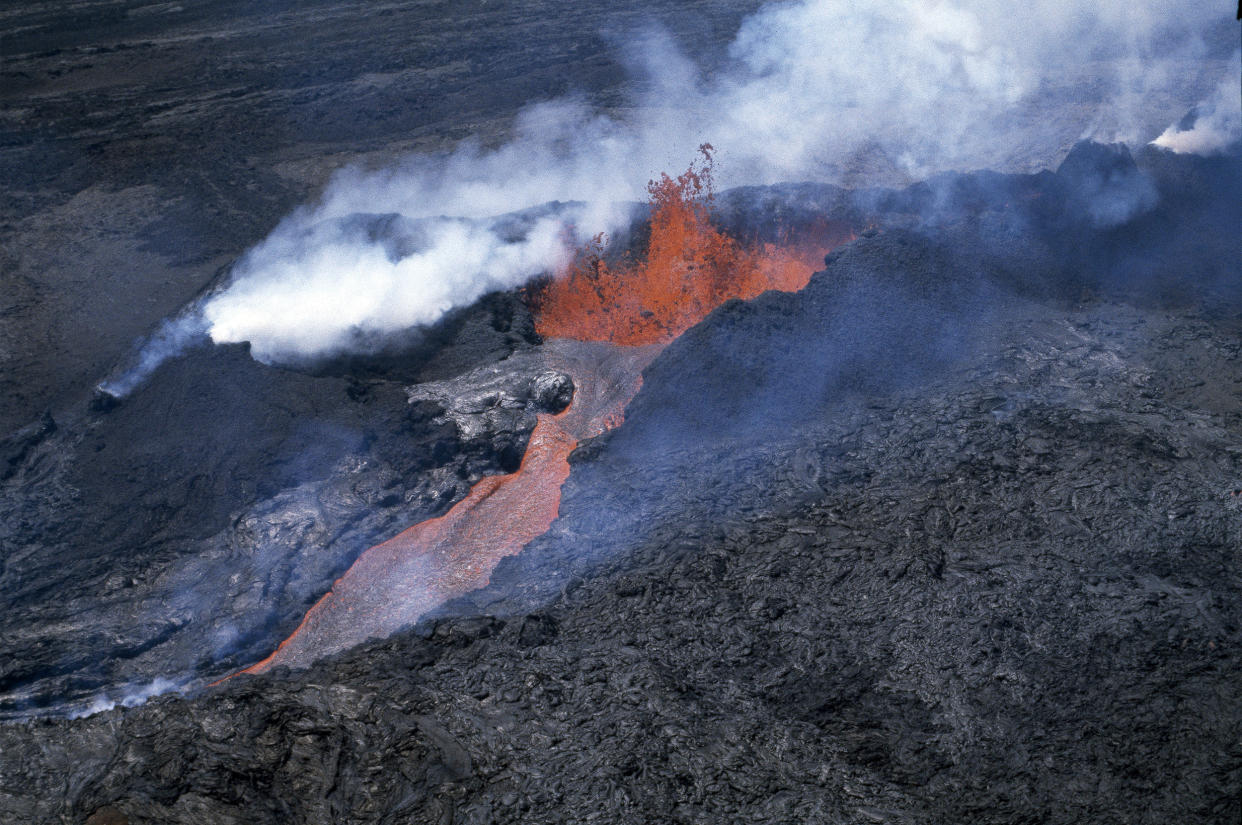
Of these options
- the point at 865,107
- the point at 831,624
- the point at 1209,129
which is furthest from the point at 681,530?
the point at 865,107

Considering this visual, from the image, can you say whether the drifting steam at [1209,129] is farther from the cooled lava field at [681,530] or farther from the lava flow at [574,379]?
the lava flow at [574,379]

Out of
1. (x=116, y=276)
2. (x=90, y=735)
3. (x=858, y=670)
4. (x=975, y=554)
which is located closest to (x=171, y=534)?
(x=90, y=735)

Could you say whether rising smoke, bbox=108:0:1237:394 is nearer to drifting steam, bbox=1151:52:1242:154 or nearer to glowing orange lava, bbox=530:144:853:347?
drifting steam, bbox=1151:52:1242:154

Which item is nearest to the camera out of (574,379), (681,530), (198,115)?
(681,530)

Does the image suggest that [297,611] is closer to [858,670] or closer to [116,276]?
[858,670]

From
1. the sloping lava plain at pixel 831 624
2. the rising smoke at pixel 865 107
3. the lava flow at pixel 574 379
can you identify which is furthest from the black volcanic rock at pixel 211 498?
the rising smoke at pixel 865 107

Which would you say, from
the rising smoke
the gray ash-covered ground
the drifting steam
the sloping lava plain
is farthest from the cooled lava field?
the rising smoke

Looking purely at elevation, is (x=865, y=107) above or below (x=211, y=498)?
above

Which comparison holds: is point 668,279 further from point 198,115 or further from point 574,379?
point 198,115
